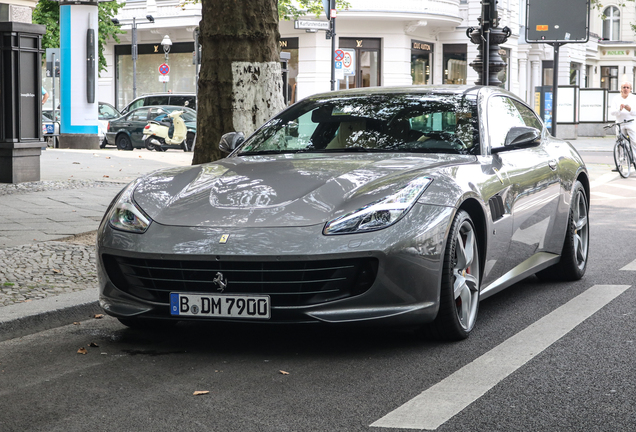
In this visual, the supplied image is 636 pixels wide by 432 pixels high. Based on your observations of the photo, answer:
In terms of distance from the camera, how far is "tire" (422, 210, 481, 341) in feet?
15.4

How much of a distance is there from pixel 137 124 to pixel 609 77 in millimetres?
47380

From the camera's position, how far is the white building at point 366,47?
127 feet

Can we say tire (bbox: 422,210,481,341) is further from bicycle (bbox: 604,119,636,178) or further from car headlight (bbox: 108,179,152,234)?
bicycle (bbox: 604,119,636,178)

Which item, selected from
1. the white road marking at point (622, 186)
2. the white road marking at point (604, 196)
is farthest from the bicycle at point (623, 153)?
the white road marking at point (604, 196)

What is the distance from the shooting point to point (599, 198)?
13867 millimetres

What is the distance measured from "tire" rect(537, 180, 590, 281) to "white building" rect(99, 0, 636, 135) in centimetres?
2891

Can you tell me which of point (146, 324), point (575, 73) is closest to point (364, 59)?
point (575, 73)

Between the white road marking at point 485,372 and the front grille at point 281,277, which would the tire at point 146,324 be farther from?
the white road marking at point 485,372

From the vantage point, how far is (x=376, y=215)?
446cm

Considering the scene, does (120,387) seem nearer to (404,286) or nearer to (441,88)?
(404,286)

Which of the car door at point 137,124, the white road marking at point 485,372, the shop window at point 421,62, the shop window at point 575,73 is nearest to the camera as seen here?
the white road marking at point 485,372

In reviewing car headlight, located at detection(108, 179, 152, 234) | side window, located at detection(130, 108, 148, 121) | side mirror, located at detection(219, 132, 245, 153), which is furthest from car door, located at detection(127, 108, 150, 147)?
car headlight, located at detection(108, 179, 152, 234)

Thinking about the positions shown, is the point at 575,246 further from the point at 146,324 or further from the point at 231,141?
the point at 146,324

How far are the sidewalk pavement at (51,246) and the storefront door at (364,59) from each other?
937 inches
